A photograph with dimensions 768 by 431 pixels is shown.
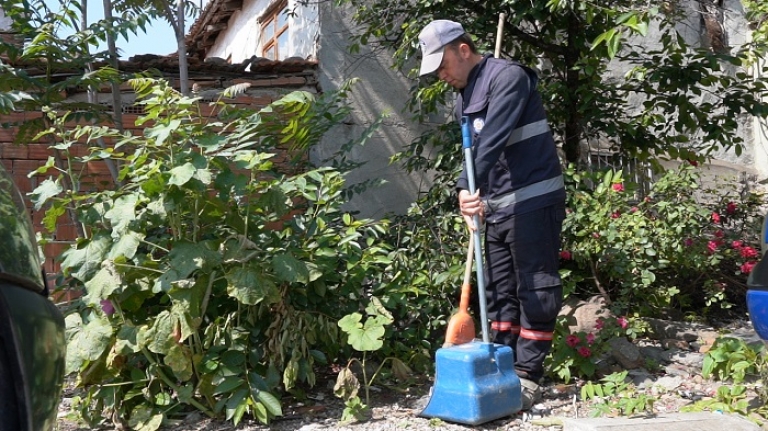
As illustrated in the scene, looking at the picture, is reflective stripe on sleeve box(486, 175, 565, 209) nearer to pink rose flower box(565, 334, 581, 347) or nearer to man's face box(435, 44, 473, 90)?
man's face box(435, 44, 473, 90)

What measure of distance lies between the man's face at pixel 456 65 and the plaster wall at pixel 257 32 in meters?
3.86

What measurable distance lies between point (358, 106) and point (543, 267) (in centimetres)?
419

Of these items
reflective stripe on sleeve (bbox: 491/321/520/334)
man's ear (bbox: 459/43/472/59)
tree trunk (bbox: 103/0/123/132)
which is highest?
tree trunk (bbox: 103/0/123/132)

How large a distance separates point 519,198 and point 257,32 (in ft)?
25.8

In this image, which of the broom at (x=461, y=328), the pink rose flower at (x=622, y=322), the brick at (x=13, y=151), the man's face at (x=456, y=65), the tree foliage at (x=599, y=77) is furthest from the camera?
the brick at (x=13, y=151)

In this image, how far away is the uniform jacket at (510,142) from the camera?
13.4 ft

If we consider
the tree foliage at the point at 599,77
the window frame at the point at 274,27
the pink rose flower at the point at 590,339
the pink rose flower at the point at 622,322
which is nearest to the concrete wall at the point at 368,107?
the tree foliage at the point at 599,77

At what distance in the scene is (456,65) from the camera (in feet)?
14.1

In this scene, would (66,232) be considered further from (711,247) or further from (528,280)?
(711,247)

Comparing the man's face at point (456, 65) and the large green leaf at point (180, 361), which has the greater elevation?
the man's face at point (456, 65)

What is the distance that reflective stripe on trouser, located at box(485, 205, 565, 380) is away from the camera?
13.6 ft

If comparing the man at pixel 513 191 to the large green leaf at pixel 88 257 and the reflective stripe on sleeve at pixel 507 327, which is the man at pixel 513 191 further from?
the large green leaf at pixel 88 257

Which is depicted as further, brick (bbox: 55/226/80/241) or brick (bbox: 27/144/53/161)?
brick (bbox: 27/144/53/161)

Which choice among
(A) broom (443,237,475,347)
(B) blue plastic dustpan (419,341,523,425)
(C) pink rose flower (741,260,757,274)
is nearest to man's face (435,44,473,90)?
(A) broom (443,237,475,347)
